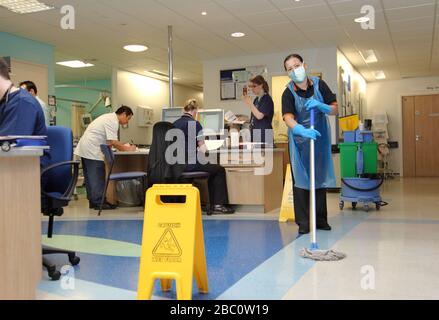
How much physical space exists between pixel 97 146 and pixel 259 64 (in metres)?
4.31

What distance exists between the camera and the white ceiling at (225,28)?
6.04m

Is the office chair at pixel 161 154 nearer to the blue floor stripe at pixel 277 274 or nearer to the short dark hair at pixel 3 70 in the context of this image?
the blue floor stripe at pixel 277 274

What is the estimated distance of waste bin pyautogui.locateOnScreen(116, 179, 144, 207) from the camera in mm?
6223

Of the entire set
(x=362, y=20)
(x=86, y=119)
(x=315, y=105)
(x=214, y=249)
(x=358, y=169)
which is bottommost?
(x=214, y=249)

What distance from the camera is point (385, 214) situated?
16.4 feet

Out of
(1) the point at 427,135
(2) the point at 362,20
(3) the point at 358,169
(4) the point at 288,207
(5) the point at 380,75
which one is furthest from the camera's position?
(1) the point at 427,135

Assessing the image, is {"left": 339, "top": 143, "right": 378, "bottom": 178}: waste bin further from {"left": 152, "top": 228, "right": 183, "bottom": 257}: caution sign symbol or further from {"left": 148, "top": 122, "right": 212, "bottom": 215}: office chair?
{"left": 152, "top": 228, "right": 183, "bottom": 257}: caution sign symbol

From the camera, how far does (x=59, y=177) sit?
9.42 ft

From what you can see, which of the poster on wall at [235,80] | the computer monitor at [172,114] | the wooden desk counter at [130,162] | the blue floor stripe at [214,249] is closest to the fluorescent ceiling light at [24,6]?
the computer monitor at [172,114]

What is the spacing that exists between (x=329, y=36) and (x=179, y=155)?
13.8 ft

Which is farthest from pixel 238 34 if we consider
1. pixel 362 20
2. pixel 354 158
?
pixel 354 158

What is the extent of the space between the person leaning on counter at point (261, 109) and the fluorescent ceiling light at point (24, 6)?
9.78 ft

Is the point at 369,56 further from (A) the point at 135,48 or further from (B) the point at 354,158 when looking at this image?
(A) the point at 135,48

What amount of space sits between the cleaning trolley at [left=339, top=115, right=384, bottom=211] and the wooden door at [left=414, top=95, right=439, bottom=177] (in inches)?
289
